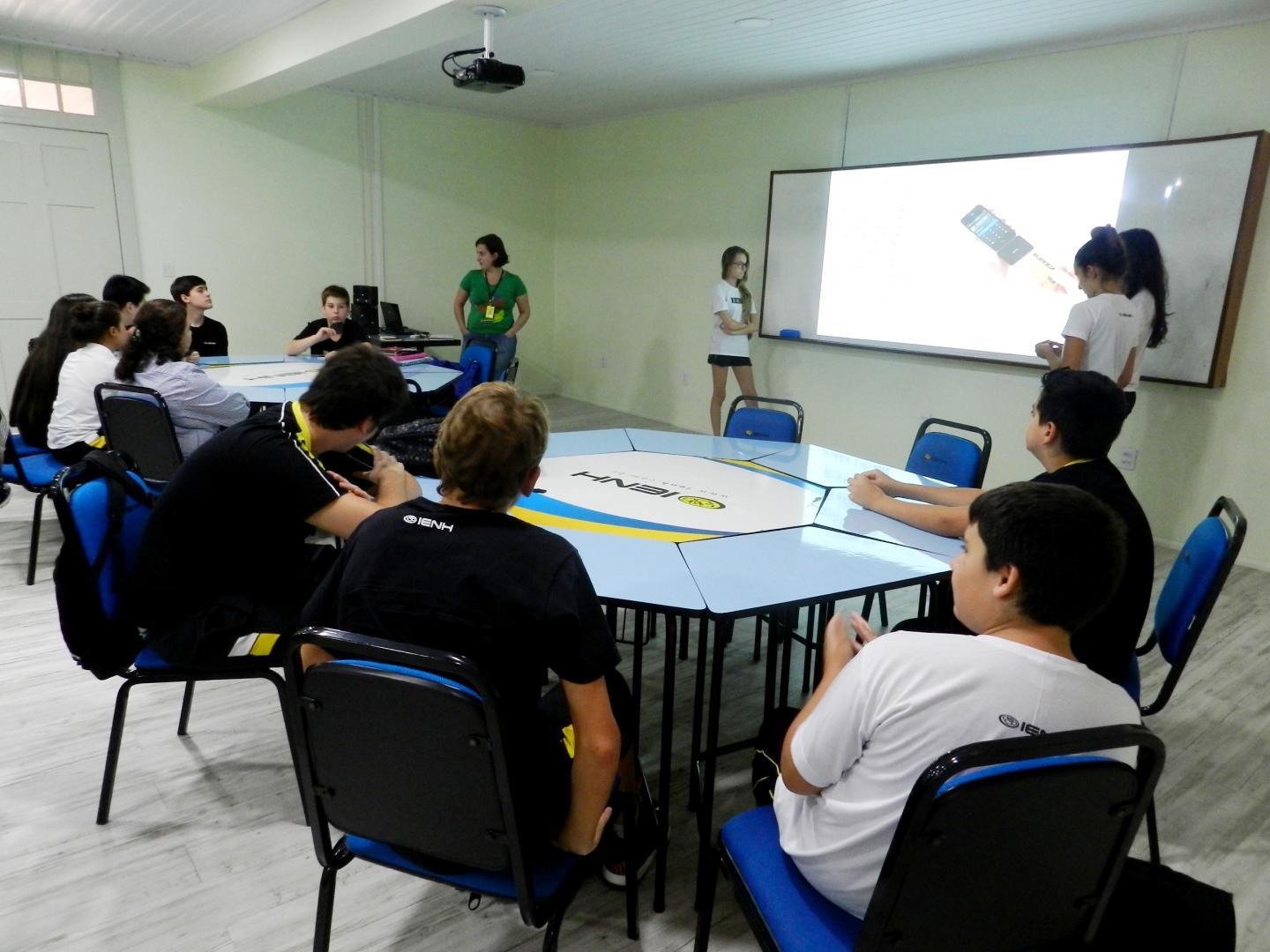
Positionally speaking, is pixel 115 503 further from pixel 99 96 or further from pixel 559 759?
pixel 99 96

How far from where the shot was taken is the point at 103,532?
1795mm

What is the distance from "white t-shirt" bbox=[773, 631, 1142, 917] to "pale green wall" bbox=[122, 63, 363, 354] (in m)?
6.58

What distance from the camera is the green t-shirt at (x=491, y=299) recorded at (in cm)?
628

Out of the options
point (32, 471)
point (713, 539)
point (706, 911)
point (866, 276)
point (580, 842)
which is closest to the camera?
point (580, 842)

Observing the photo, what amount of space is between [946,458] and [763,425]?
2.60ft

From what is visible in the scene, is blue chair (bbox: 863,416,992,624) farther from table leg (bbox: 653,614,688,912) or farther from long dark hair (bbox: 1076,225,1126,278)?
long dark hair (bbox: 1076,225,1126,278)

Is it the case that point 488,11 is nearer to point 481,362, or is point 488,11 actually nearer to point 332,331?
point 481,362

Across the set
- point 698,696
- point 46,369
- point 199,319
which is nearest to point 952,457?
point 698,696

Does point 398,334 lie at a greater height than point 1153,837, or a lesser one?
greater

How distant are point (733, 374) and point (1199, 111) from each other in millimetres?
3343

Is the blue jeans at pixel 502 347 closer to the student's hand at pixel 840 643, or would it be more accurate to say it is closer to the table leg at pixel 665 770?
the table leg at pixel 665 770

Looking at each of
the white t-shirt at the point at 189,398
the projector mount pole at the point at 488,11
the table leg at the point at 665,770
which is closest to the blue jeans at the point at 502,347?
the projector mount pole at the point at 488,11

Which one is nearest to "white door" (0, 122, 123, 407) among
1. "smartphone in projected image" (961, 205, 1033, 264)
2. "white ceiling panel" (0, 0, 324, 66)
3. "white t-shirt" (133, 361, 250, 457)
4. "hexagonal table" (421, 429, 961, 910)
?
"white ceiling panel" (0, 0, 324, 66)

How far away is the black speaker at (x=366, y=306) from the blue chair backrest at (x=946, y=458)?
4.91m
